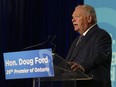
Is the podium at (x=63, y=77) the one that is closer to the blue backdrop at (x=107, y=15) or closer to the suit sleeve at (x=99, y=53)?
the suit sleeve at (x=99, y=53)

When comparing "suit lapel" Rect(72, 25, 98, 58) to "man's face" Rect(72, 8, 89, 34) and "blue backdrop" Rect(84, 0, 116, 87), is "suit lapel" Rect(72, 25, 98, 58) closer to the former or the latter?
"man's face" Rect(72, 8, 89, 34)

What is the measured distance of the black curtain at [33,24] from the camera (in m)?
4.85

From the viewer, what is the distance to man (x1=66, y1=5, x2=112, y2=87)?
253cm

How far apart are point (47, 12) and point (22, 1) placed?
0.38 m

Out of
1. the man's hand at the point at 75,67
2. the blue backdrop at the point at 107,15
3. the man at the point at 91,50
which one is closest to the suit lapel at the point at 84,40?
the man at the point at 91,50

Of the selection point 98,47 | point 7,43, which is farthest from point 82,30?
point 7,43

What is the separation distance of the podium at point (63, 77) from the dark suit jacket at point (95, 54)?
129 mm

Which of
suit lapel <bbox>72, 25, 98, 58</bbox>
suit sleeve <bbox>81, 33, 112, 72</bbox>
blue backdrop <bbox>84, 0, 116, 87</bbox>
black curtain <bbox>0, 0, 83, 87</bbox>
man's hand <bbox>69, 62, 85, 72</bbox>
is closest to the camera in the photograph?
man's hand <bbox>69, 62, 85, 72</bbox>

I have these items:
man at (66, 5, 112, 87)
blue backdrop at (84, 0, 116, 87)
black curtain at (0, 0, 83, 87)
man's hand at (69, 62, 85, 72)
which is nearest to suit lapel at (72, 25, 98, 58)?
man at (66, 5, 112, 87)

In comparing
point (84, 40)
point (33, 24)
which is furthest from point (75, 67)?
point (33, 24)

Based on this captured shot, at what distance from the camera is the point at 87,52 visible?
269 centimetres

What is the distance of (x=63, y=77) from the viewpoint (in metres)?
2.44

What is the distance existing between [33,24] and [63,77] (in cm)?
271

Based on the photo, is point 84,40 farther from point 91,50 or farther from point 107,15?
point 107,15
